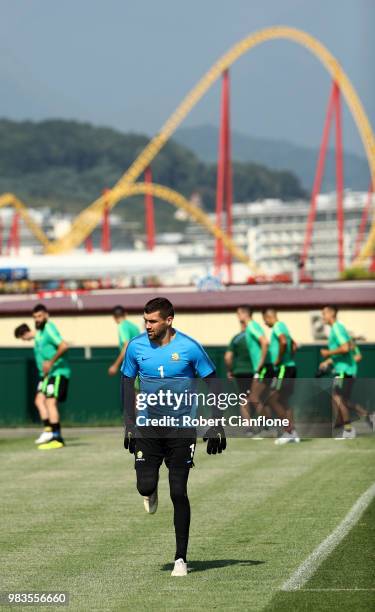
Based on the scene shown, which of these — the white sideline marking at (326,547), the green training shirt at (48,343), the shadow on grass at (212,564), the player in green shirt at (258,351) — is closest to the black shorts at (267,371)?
the player in green shirt at (258,351)

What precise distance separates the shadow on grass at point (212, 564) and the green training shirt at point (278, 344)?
11.3m

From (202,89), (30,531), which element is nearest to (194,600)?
(30,531)

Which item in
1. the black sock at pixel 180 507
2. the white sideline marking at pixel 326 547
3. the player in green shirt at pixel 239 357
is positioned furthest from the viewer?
the player in green shirt at pixel 239 357

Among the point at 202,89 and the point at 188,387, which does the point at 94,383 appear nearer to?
the point at 188,387

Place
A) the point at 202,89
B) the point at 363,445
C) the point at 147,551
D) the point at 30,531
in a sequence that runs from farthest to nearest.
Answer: the point at 202,89
the point at 363,445
the point at 30,531
the point at 147,551

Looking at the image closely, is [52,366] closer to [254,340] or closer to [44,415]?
[44,415]

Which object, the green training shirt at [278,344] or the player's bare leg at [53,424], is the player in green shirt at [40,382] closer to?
the player's bare leg at [53,424]

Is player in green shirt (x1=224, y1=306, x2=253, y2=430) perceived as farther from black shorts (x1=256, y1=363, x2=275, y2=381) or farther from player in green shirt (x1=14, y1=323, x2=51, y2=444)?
player in green shirt (x1=14, y1=323, x2=51, y2=444)

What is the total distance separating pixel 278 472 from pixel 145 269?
66507 millimetres

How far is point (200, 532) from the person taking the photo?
475 inches

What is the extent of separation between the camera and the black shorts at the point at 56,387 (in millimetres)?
21438

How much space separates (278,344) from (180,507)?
39.6 feet

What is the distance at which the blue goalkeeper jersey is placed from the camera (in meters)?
9.84

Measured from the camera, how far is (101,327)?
1387 inches
